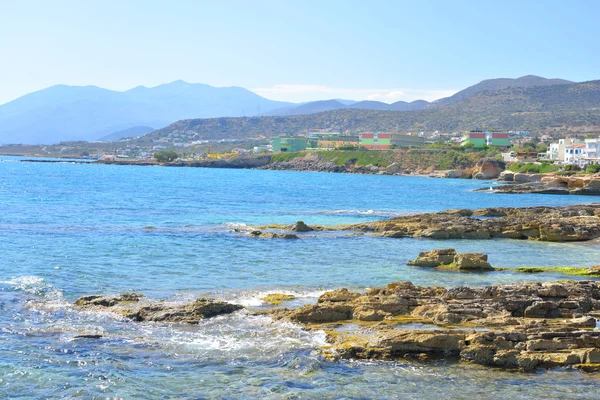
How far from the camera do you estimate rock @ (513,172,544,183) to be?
307 ft

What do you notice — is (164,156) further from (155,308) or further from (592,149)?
(155,308)

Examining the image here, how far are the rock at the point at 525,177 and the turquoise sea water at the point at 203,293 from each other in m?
53.9

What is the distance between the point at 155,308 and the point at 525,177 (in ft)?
286

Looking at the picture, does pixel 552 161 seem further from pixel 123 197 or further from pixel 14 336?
pixel 14 336

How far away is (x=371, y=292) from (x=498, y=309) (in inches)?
141

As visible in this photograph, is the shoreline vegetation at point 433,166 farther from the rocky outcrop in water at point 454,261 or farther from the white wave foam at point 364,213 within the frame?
the rocky outcrop in water at point 454,261

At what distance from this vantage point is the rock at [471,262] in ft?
80.2

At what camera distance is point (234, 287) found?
2130cm

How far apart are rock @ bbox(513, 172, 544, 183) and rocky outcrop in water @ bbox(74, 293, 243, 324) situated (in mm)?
83085

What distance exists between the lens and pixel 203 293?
20.2 meters

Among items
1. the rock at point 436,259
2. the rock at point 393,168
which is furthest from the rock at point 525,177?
the rock at point 436,259

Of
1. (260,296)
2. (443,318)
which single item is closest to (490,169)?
(260,296)

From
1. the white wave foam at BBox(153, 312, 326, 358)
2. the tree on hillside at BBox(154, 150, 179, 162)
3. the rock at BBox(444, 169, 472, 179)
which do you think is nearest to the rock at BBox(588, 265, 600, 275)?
the white wave foam at BBox(153, 312, 326, 358)

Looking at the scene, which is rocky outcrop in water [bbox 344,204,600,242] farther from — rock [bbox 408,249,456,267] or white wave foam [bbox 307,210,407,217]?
rock [bbox 408,249,456,267]
